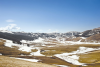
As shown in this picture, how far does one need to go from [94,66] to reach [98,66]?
7.42 feet

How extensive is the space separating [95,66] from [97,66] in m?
1.12

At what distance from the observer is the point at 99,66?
48.9 m

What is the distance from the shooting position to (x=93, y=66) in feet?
167

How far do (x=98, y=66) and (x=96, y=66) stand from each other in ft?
3.74

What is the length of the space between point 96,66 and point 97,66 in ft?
1.83

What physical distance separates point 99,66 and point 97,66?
3.85 ft

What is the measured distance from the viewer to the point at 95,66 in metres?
50.2

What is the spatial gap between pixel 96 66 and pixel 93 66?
1.71m

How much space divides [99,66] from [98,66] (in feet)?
1.89

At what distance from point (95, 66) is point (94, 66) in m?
0.58

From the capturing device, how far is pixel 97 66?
49.8 m

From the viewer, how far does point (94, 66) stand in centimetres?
5059

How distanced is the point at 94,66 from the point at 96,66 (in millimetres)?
1133

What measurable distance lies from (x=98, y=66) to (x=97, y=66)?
60 cm
